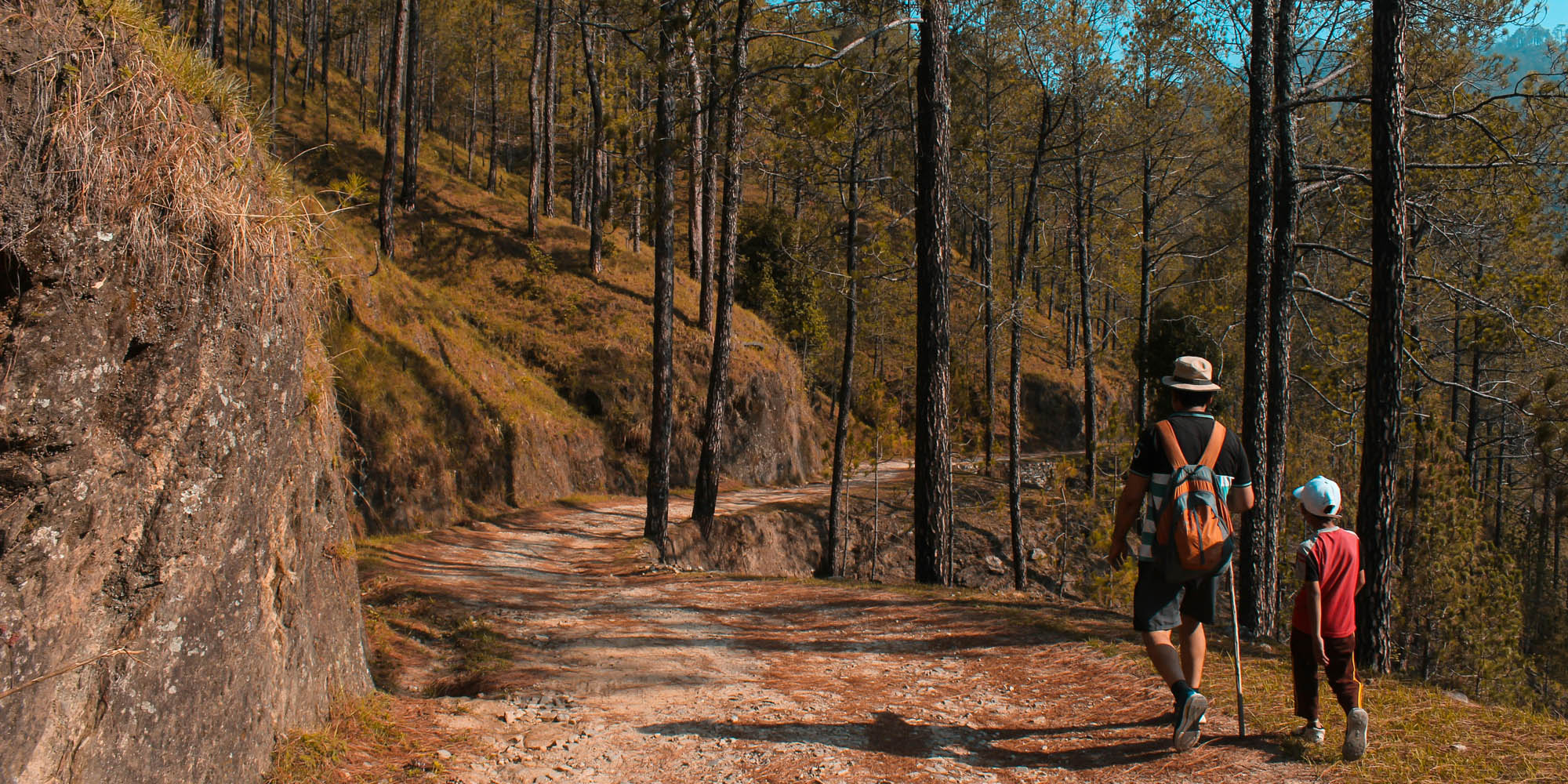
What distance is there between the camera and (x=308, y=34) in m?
44.7

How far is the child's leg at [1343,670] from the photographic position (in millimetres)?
4504

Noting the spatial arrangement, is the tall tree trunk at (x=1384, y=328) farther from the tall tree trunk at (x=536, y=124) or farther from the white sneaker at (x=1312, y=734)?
the tall tree trunk at (x=536, y=124)

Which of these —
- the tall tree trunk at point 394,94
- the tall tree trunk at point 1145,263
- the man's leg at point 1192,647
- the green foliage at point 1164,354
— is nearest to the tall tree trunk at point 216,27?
the tall tree trunk at point 394,94

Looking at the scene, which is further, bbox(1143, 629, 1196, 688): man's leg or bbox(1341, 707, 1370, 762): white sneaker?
bbox(1143, 629, 1196, 688): man's leg

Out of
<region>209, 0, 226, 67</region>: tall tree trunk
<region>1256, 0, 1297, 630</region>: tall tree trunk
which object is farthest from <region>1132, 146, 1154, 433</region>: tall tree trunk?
<region>209, 0, 226, 67</region>: tall tree trunk

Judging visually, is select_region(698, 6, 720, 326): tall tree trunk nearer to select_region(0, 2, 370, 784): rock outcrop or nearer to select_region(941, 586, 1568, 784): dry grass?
select_region(0, 2, 370, 784): rock outcrop

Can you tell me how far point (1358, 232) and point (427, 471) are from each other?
15.5m

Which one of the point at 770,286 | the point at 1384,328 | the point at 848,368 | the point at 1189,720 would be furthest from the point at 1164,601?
the point at 770,286

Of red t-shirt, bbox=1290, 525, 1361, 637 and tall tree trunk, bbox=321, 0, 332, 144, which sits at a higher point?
tall tree trunk, bbox=321, 0, 332, 144

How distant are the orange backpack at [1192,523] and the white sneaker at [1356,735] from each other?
2.93ft

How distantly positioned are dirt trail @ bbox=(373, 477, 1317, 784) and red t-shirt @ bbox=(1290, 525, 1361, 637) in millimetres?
722

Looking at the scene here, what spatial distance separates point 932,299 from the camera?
10422mm

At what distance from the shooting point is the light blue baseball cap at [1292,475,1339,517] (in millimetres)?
4555

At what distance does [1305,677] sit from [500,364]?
62.1 ft
